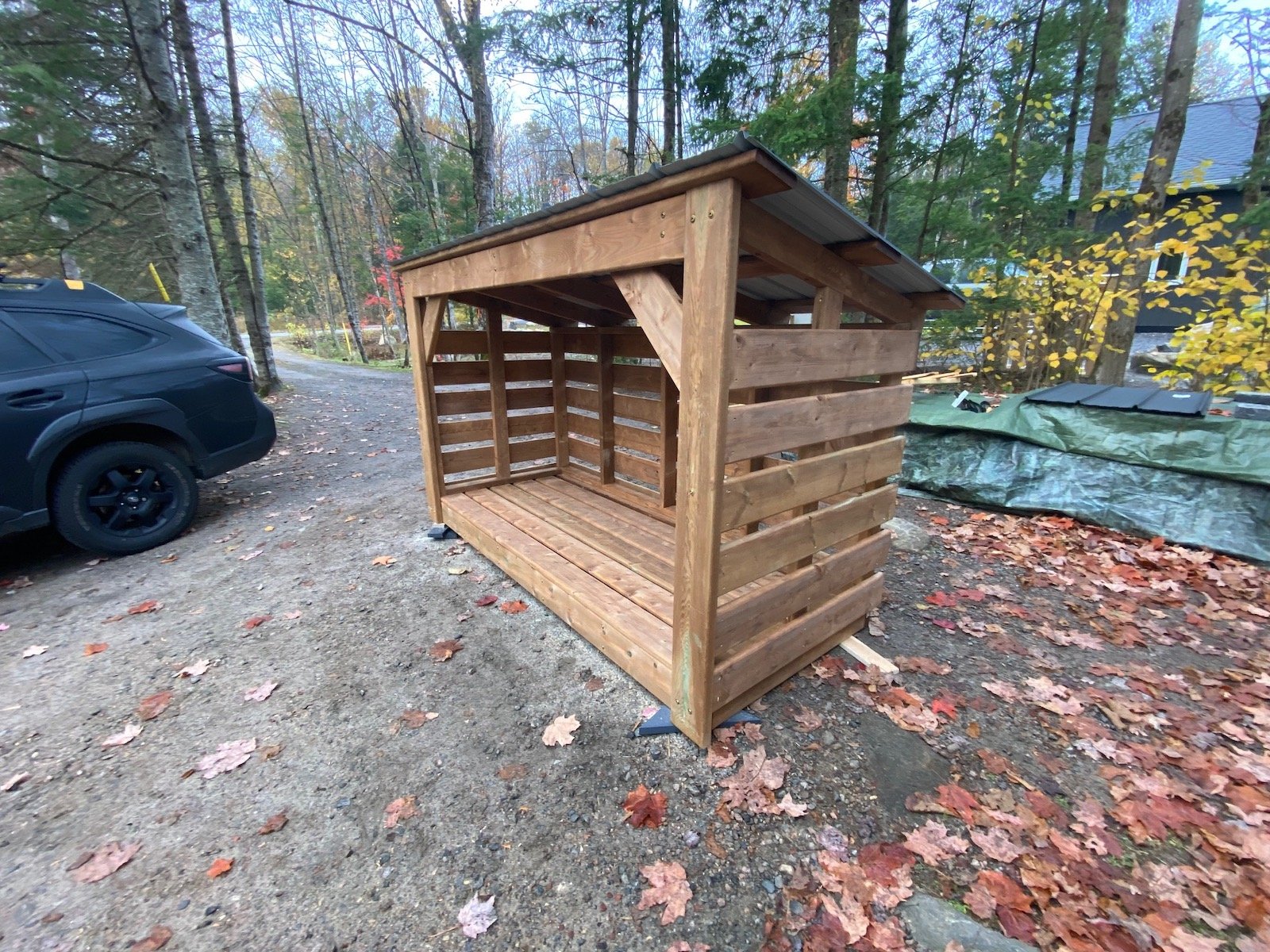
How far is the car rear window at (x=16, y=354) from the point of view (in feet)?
10.8

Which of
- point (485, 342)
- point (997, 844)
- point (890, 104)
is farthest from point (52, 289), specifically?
point (890, 104)

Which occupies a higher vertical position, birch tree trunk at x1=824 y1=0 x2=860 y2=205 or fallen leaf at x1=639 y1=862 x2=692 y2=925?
birch tree trunk at x1=824 y1=0 x2=860 y2=205

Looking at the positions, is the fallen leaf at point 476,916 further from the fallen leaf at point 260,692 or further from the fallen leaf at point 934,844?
the fallen leaf at point 260,692

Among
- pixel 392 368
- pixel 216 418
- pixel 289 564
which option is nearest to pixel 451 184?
pixel 392 368

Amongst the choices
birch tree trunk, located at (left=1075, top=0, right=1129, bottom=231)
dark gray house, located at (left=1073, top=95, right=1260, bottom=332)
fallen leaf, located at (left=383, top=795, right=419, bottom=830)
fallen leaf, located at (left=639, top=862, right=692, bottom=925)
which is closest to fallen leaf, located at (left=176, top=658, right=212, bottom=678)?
fallen leaf, located at (left=383, top=795, right=419, bottom=830)

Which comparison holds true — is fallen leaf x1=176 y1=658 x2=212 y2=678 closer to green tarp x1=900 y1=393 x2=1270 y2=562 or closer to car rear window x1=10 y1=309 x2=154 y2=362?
car rear window x1=10 y1=309 x2=154 y2=362

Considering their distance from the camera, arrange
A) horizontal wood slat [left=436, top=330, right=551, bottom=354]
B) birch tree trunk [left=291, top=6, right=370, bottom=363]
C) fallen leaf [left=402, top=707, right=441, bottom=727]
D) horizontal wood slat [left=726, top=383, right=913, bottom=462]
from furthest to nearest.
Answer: birch tree trunk [left=291, top=6, right=370, bottom=363]
horizontal wood slat [left=436, top=330, right=551, bottom=354]
fallen leaf [left=402, top=707, right=441, bottom=727]
horizontal wood slat [left=726, top=383, right=913, bottom=462]

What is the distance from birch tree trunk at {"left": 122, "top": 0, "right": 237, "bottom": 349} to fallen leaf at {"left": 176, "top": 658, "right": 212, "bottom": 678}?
5.31 m

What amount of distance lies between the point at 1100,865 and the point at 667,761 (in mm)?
1442

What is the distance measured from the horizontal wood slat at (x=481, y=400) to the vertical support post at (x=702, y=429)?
2.76 metres

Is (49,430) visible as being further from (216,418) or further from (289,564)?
(289,564)

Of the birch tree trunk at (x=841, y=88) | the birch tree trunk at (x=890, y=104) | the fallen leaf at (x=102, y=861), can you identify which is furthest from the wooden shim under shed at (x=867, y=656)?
the birch tree trunk at (x=890, y=104)

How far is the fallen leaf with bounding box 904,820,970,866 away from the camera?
66.2 inches

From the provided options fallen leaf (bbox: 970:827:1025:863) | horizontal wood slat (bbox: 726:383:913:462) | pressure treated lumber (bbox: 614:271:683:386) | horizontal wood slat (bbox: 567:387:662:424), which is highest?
pressure treated lumber (bbox: 614:271:683:386)
